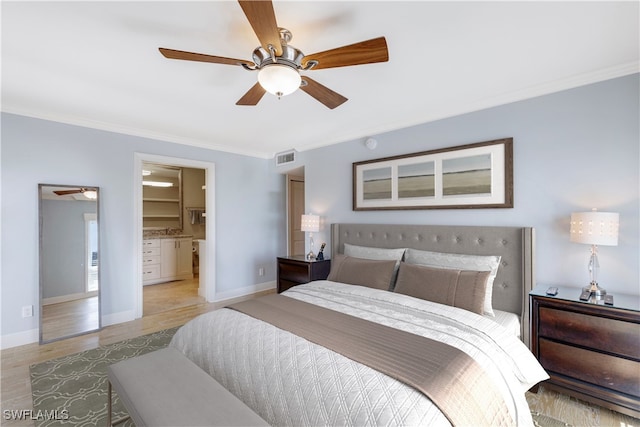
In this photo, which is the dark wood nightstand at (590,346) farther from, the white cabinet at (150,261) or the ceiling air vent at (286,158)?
the white cabinet at (150,261)

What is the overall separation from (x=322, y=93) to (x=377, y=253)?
1819 mm

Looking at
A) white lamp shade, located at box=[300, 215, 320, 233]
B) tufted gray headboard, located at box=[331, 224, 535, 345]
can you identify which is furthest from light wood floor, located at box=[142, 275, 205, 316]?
tufted gray headboard, located at box=[331, 224, 535, 345]

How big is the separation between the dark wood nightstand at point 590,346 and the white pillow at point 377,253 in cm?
111

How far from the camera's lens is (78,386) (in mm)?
2309

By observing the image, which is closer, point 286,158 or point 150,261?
point 286,158

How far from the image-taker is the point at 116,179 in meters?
3.68

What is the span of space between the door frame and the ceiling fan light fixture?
293cm

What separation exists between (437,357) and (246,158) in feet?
14.1

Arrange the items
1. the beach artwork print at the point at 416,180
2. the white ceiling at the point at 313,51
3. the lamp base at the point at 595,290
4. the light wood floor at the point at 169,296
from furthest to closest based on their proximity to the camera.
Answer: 1. the light wood floor at the point at 169,296
2. the beach artwork print at the point at 416,180
3. the lamp base at the point at 595,290
4. the white ceiling at the point at 313,51

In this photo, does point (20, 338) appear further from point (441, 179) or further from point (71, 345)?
point (441, 179)

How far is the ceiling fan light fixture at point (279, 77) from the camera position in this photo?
1.70m

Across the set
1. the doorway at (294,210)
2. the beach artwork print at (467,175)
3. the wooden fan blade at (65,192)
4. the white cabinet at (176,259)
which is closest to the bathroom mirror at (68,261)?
the wooden fan blade at (65,192)

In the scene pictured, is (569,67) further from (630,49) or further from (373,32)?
(373,32)

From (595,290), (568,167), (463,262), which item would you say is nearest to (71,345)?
(463,262)
